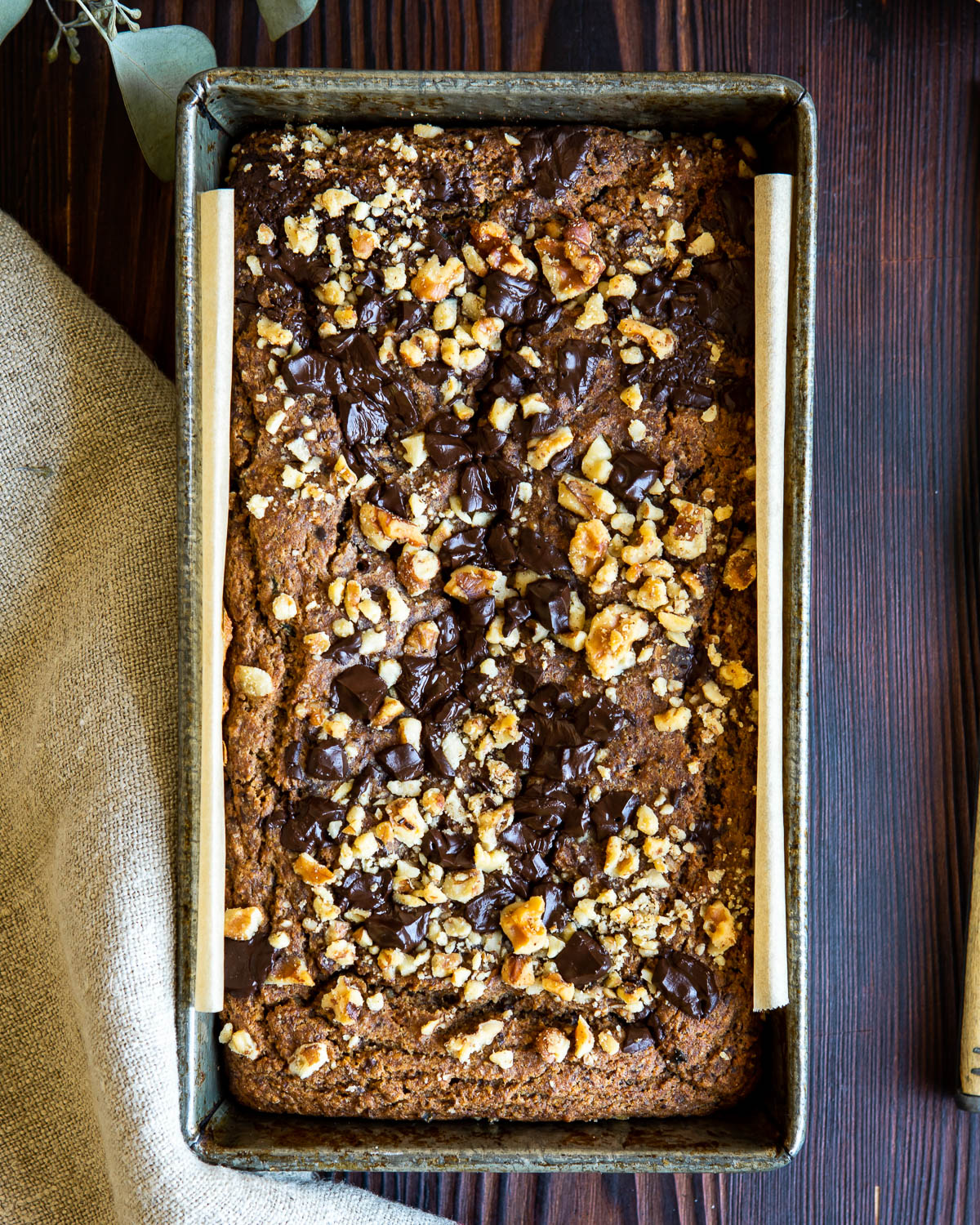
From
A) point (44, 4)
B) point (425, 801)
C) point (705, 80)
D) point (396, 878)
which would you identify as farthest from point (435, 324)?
point (44, 4)

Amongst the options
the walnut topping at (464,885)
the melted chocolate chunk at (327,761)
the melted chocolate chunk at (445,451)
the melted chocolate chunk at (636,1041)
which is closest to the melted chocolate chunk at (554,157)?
the melted chocolate chunk at (445,451)

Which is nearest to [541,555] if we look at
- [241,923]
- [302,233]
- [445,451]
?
[445,451]

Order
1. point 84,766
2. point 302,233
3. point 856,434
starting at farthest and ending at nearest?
point 856,434 < point 84,766 < point 302,233

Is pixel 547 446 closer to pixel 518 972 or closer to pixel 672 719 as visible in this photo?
pixel 672 719

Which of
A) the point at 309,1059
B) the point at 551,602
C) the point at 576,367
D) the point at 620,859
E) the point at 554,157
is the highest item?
the point at 554,157

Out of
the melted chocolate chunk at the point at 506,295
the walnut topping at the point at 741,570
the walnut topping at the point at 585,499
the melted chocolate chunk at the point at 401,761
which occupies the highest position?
the melted chocolate chunk at the point at 506,295

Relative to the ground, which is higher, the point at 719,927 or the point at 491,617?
the point at 491,617

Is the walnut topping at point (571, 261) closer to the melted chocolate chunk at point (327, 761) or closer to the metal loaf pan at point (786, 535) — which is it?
the metal loaf pan at point (786, 535)
